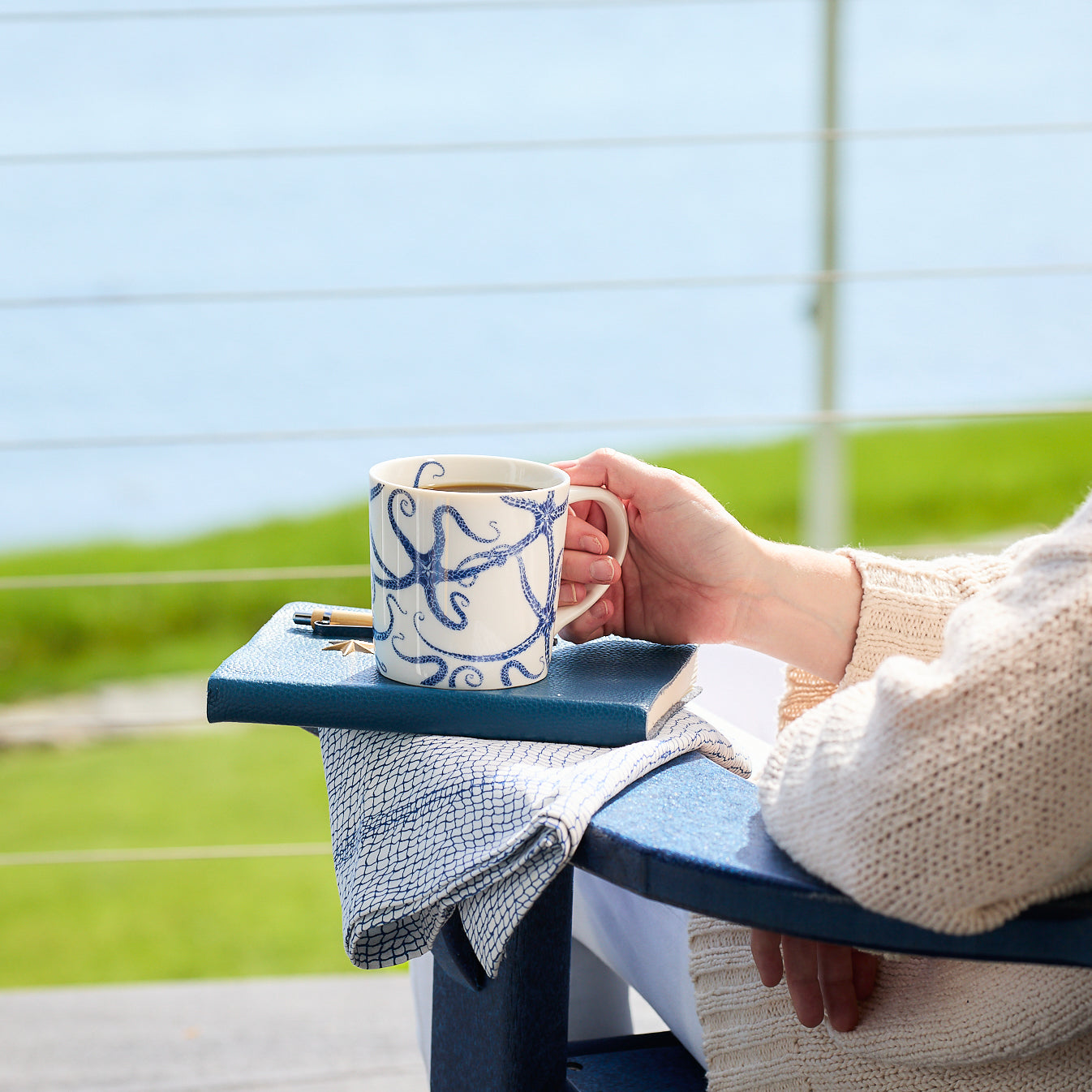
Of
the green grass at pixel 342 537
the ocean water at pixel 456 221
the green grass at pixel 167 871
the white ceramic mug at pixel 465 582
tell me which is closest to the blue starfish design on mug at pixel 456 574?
the white ceramic mug at pixel 465 582

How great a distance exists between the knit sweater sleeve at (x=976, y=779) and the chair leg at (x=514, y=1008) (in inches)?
6.0

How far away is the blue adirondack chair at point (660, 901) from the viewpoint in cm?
47

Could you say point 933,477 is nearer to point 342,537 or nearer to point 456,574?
point 342,537

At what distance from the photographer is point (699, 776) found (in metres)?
0.59

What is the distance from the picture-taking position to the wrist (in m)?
0.86

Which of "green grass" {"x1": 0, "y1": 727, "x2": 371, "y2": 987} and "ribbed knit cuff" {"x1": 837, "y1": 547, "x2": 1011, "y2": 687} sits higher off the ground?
"ribbed knit cuff" {"x1": 837, "y1": 547, "x2": 1011, "y2": 687}

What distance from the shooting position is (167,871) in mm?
3859

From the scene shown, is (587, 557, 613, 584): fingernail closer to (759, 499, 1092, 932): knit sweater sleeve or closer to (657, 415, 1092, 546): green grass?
(759, 499, 1092, 932): knit sweater sleeve

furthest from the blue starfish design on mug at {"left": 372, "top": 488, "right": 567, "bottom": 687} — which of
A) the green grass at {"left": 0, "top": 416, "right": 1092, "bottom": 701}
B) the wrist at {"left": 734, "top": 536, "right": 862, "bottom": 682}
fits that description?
the green grass at {"left": 0, "top": 416, "right": 1092, "bottom": 701}

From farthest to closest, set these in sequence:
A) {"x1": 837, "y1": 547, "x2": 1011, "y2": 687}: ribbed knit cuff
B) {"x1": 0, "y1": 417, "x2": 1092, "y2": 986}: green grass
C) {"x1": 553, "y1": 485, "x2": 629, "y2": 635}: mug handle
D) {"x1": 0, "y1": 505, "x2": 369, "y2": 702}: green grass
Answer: {"x1": 0, "y1": 505, "x2": 369, "y2": 702}: green grass → {"x1": 0, "y1": 417, "x2": 1092, "y2": 986}: green grass → {"x1": 837, "y1": 547, "x2": 1011, "y2": 687}: ribbed knit cuff → {"x1": 553, "y1": 485, "x2": 629, "y2": 635}: mug handle

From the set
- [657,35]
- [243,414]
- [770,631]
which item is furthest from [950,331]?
[770,631]

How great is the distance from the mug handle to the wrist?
0.16m

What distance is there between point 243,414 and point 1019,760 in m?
6.94

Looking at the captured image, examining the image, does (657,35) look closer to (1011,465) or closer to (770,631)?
(1011,465)
